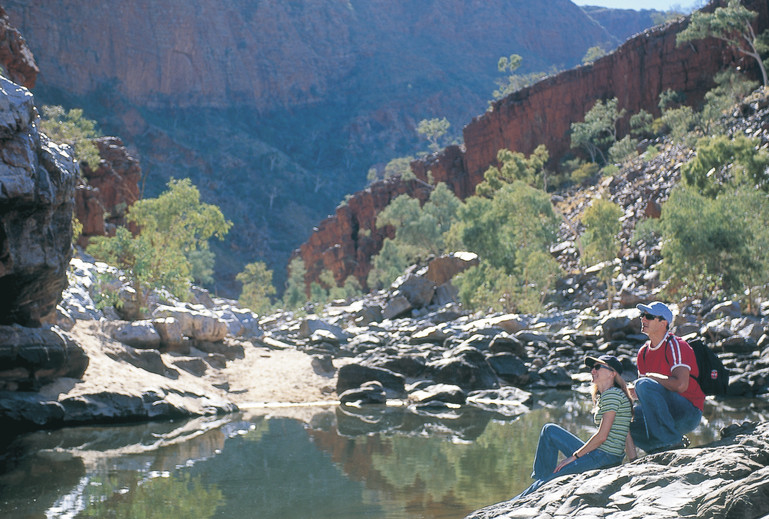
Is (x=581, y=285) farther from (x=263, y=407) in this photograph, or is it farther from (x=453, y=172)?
(x=453, y=172)

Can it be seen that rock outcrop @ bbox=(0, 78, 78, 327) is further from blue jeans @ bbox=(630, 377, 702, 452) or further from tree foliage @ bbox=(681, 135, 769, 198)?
tree foliage @ bbox=(681, 135, 769, 198)

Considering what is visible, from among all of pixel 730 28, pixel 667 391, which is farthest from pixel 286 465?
pixel 730 28

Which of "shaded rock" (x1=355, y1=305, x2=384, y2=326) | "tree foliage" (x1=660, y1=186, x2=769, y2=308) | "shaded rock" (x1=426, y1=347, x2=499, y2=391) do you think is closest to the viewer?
"shaded rock" (x1=426, y1=347, x2=499, y2=391)

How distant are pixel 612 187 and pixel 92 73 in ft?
309

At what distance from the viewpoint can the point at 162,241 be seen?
2638 centimetres

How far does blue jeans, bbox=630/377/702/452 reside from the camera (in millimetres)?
5336

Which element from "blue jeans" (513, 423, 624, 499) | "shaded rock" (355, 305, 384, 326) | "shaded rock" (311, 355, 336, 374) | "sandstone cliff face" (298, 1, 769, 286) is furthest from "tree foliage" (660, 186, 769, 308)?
"sandstone cliff face" (298, 1, 769, 286)

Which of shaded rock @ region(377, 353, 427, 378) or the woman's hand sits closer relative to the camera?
the woman's hand

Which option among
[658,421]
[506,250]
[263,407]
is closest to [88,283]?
[263,407]

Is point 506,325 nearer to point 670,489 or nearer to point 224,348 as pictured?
point 224,348

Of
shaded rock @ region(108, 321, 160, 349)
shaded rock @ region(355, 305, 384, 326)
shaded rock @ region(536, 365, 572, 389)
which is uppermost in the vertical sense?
shaded rock @ region(355, 305, 384, 326)

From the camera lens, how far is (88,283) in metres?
18.3

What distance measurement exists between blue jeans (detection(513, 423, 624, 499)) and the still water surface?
1.09 metres

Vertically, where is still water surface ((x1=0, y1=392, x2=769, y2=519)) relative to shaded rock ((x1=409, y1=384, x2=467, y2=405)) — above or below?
below
